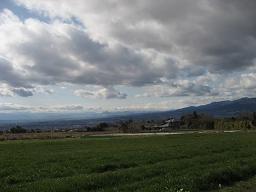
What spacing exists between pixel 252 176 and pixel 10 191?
13035 mm

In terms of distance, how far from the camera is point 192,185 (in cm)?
1880

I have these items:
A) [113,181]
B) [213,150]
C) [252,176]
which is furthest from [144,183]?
[213,150]

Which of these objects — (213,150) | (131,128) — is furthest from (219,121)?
(213,150)

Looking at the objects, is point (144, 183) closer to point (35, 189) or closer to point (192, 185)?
point (192, 185)

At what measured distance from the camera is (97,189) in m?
17.9

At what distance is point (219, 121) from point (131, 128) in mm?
32516

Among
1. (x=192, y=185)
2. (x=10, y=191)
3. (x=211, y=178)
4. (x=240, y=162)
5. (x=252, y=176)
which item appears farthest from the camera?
(x=240, y=162)

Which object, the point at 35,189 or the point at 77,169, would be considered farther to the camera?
the point at 77,169

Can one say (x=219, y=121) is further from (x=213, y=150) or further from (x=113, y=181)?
(x=113, y=181)

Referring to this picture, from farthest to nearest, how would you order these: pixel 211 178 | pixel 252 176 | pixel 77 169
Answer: pixel 77 169
pixel 252 176
pixel 211 178

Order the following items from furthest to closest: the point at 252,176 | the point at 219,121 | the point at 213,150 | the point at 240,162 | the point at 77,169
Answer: the point at 219,121, the point at 213,150, the point at 240,162, the point at 77,169, the point at 252,176

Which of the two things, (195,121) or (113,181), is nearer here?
(113,181)

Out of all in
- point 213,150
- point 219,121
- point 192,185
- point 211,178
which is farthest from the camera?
point 219,121

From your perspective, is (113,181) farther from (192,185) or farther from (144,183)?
(192,185)
